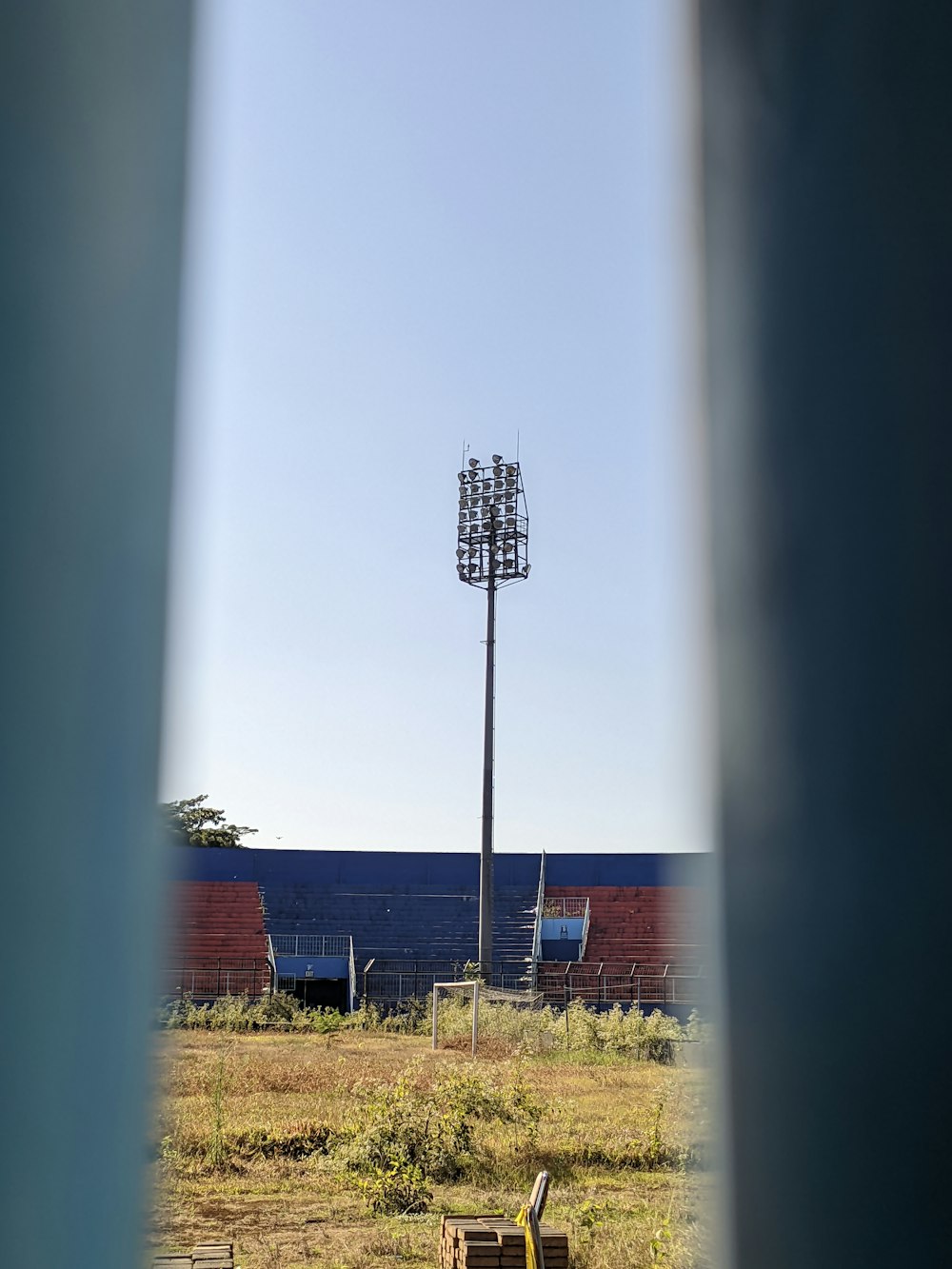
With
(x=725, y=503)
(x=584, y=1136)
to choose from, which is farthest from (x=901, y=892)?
(x=584, y=1136)

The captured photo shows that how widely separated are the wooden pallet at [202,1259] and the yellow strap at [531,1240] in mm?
1201

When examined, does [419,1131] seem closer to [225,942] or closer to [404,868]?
[225,942]

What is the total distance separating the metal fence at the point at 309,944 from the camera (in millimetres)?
21734

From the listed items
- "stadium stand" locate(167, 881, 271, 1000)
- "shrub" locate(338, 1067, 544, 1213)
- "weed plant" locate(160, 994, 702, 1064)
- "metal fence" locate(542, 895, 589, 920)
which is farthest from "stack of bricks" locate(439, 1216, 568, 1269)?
"metal fence" locate(542, 895, 589, 920)

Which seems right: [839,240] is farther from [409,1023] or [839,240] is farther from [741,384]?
[409,1023]

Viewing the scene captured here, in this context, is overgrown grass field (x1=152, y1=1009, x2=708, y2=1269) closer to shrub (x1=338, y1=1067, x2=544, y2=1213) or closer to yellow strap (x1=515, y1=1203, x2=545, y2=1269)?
shrub (x1=338, y1=1067, x2=544, y2=1213)

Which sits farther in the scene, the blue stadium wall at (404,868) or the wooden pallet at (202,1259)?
the blue stadium wall at (404,868)

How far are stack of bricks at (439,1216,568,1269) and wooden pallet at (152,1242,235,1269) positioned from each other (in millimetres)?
1023

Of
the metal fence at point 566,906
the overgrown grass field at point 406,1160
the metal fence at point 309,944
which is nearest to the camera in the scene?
the overgrown grass field at point 406,1160

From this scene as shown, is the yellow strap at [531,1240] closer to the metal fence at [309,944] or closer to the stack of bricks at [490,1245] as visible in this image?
the stack of bricks at [490,1245]

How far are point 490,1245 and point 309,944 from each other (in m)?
17.0

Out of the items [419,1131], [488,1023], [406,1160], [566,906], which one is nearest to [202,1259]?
[406,1160]

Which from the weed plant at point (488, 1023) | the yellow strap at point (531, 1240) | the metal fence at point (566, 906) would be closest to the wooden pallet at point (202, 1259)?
the yellow strap at point (531, 1240)

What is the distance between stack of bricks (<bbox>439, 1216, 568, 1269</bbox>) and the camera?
5.38 metres
